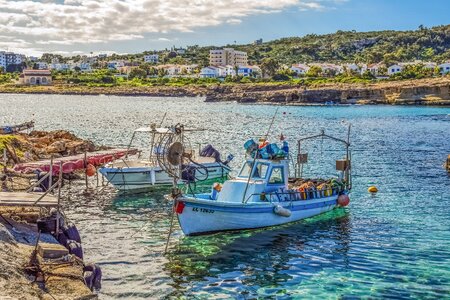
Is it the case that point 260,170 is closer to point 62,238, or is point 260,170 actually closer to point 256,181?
point 256,181

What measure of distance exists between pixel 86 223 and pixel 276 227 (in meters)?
8.63

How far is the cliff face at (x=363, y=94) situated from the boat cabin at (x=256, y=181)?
419 ft

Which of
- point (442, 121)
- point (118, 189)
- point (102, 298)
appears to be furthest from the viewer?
point (442, 121)

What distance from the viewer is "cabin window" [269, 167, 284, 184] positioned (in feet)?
86.5

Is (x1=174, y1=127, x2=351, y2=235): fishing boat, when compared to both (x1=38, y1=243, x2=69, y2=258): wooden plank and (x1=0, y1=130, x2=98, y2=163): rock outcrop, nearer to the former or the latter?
(x1=38, y1=243, x2=69, y2=258): wooden plank

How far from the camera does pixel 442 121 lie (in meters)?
95.9

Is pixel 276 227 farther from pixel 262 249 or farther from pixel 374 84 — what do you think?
pixel 374 84

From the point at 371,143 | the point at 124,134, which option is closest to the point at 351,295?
the point at 371,143

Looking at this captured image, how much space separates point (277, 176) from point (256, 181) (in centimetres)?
128

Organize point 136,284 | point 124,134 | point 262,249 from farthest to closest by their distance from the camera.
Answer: point 124,134
point 262,249
point 136,284

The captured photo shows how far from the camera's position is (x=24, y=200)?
816 inches

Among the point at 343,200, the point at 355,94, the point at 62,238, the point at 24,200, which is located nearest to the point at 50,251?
the point at 62,238

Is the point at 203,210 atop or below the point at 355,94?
below

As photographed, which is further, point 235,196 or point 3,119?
point 3,119
